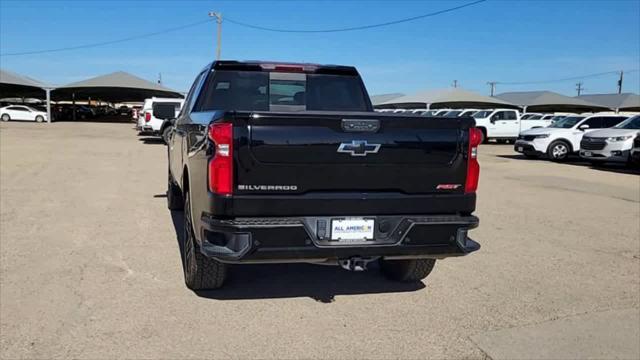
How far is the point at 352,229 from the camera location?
11.9 ft

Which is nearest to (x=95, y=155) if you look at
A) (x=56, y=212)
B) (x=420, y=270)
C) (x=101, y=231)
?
(x=56, y=212)

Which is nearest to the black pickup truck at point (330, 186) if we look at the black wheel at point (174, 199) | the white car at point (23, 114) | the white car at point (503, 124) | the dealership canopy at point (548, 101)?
the black wheel at point (174, 199)

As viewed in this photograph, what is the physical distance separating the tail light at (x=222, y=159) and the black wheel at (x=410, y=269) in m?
2.04

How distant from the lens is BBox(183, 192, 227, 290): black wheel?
13.7 feet

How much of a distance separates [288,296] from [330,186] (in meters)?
1.34

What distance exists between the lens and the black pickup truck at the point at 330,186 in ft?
11.2

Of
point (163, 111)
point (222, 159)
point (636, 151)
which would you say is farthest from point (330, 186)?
point (636, 151)

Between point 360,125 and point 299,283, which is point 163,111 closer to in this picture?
point 299,283

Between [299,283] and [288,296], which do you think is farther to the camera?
[299,283]

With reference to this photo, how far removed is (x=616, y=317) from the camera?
4.25 meters

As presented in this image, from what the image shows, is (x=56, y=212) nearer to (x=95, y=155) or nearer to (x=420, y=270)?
(x=420, y=270)

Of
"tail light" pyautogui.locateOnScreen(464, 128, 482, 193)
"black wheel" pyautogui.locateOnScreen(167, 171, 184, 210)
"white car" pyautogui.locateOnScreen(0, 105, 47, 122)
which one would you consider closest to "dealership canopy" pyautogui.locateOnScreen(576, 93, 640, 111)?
"white car" pyautogui.locateOnScreen(0, 105, 47, 122)

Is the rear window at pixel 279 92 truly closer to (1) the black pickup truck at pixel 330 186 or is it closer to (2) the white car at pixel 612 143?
(1) the black pickup truck at pixel 330 186

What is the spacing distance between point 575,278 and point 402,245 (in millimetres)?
2494
